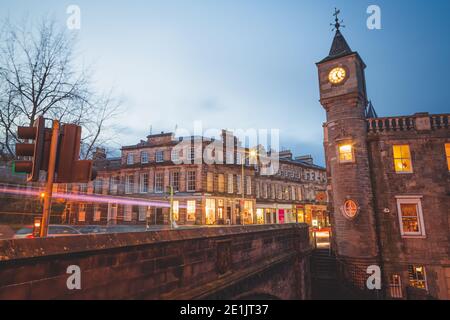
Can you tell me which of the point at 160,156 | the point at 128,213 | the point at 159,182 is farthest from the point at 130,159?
the point at 128,213

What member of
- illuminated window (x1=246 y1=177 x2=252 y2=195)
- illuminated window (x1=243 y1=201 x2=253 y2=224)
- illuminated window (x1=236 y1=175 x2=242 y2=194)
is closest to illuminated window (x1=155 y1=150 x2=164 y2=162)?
illuminated window (x1=236 y1=175 x2=242 y2=194)

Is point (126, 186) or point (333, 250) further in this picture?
point (126, 186)

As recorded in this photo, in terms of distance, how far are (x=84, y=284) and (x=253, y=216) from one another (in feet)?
117

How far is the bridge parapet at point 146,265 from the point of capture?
3.10m

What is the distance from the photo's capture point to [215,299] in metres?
6.10

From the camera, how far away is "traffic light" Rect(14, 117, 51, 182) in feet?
12.0

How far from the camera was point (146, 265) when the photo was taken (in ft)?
15.3

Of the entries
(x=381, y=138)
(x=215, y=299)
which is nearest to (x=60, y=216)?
(x=215, y=299)

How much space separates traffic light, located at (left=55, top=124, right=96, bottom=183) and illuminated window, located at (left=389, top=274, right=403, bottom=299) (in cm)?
1914

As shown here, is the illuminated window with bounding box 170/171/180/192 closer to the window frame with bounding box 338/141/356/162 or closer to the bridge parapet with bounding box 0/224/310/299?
the window frame with bounding box 338/141/356/162

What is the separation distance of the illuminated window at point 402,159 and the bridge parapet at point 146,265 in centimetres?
1277
